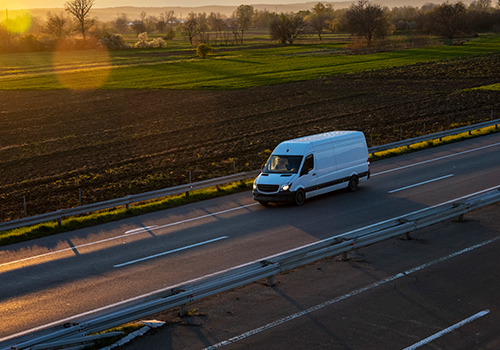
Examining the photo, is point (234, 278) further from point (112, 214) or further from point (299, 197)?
point (112, 214)

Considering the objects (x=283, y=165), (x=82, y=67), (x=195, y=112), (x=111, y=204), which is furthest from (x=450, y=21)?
(x=111, y=204)

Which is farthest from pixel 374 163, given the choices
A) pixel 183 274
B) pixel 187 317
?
pixel 187 317

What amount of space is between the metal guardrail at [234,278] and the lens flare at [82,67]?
53187 mm

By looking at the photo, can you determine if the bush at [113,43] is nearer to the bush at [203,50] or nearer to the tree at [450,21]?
the bush at [203,50]

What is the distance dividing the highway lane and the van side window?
3.84 ft

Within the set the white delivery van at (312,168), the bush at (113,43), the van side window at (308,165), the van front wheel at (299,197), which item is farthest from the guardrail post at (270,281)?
the bush at (113,43)

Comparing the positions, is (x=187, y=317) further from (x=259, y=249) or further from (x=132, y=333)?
(x=259, y=249)

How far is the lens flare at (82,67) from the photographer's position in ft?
215

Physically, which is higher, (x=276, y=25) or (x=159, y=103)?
(x=276, y=25)

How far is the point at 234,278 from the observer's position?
1011 cm

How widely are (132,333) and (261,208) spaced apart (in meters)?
9.67

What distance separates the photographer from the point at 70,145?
106ft

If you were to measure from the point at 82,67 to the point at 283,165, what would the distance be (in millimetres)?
74289

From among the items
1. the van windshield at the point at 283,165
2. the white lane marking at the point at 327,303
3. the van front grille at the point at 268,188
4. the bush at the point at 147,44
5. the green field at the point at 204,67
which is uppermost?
the bush at the point at 147,44
